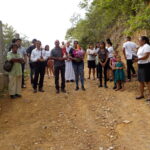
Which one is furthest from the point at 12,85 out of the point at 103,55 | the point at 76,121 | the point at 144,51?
the point at 144,51

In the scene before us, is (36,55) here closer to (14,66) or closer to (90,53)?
(14,66)

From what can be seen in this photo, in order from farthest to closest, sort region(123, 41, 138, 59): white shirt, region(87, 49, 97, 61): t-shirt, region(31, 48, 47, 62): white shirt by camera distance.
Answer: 1. region(87, 49, 97, 61): t-shirt
2. region(123, 41, 138, 59): white shirt
3. region(31, 48, 47, 62): white shirt

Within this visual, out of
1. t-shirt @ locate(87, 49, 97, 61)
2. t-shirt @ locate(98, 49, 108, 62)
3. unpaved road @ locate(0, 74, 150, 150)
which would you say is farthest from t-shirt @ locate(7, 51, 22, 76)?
t-shirt @ locate(87, 49, 97, 61)

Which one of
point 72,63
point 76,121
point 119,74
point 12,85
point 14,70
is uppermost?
point 72,63

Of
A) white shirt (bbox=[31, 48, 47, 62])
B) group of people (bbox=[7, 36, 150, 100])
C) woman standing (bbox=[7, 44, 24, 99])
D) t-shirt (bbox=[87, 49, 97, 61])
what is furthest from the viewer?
t-shirt (bbox=[87, 49, 97, 61])

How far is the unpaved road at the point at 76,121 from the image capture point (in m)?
5.48

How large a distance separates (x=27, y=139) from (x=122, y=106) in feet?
10.0

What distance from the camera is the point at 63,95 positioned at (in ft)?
29.4

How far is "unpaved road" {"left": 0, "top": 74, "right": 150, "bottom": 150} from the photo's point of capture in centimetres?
548

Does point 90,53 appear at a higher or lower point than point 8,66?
higher

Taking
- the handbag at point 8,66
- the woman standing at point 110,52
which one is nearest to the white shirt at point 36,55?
the handbag at point 8,66

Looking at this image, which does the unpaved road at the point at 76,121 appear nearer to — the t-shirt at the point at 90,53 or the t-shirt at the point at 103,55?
the t-shirt at the point at 103,55

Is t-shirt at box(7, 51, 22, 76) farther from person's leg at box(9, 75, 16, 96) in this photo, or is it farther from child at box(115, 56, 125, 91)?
child at box(115, 56, 125, 91)

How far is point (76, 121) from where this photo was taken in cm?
666
